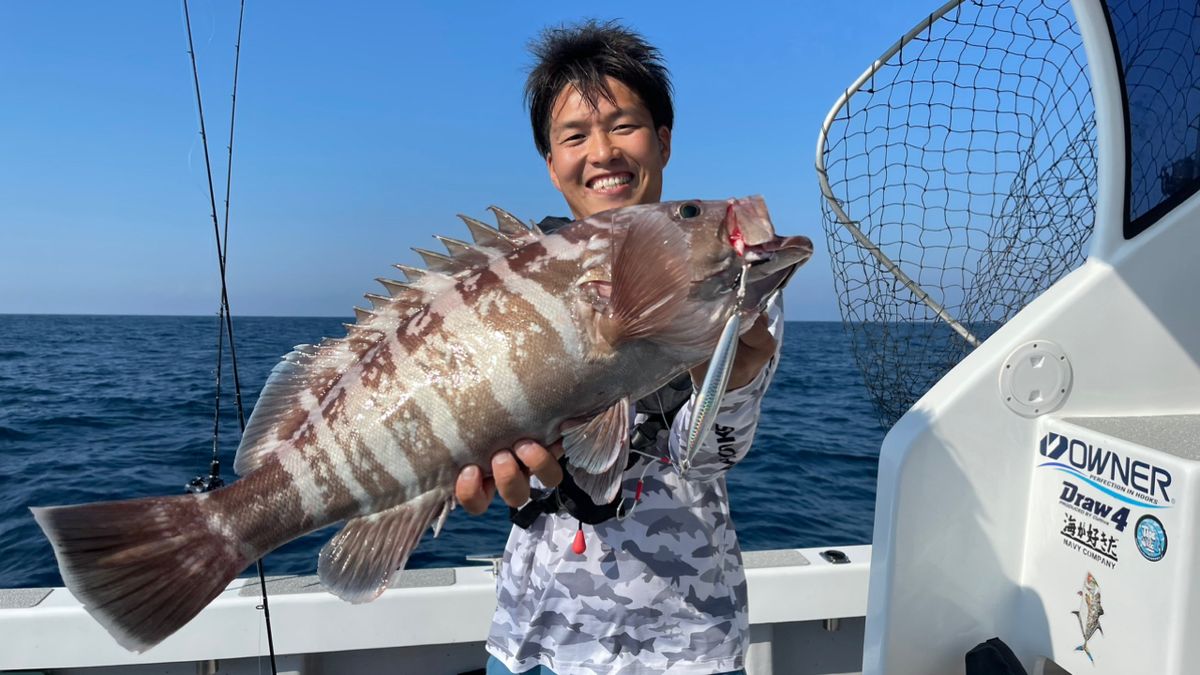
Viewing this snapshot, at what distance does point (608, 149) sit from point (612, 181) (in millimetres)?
110

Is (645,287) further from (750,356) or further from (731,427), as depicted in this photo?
(731,427)

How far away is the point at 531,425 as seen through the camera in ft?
5.98

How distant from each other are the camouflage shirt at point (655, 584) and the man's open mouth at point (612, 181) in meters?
0.71

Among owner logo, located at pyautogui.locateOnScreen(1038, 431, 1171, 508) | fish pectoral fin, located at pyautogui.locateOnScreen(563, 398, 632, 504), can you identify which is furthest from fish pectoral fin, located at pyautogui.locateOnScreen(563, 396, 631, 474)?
owner logo, located at pyautogui.locateOnScreen(1038, 431, 1171, 508)

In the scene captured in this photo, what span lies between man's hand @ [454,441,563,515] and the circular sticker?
5.84 feet

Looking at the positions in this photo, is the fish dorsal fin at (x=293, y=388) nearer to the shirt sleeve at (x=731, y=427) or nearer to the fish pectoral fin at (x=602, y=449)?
the fish pectoral fin at (x=602, y=449)

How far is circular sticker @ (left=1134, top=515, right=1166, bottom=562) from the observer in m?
2.04

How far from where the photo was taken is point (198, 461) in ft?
30.9

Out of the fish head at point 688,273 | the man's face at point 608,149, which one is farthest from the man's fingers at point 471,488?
the man's face at point 608,149

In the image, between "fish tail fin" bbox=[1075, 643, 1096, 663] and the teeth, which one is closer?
"fish tail fin" bbox=[1075, 643, 1096, 663]

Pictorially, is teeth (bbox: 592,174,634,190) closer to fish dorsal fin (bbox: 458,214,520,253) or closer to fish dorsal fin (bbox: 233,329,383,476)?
fish dorsal fin (bbox: 458,214,520,253)

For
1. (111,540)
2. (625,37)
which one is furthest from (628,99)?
(111,540)

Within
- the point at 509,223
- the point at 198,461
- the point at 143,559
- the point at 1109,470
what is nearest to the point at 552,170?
the point at 509,223

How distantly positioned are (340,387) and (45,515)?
69 cm
